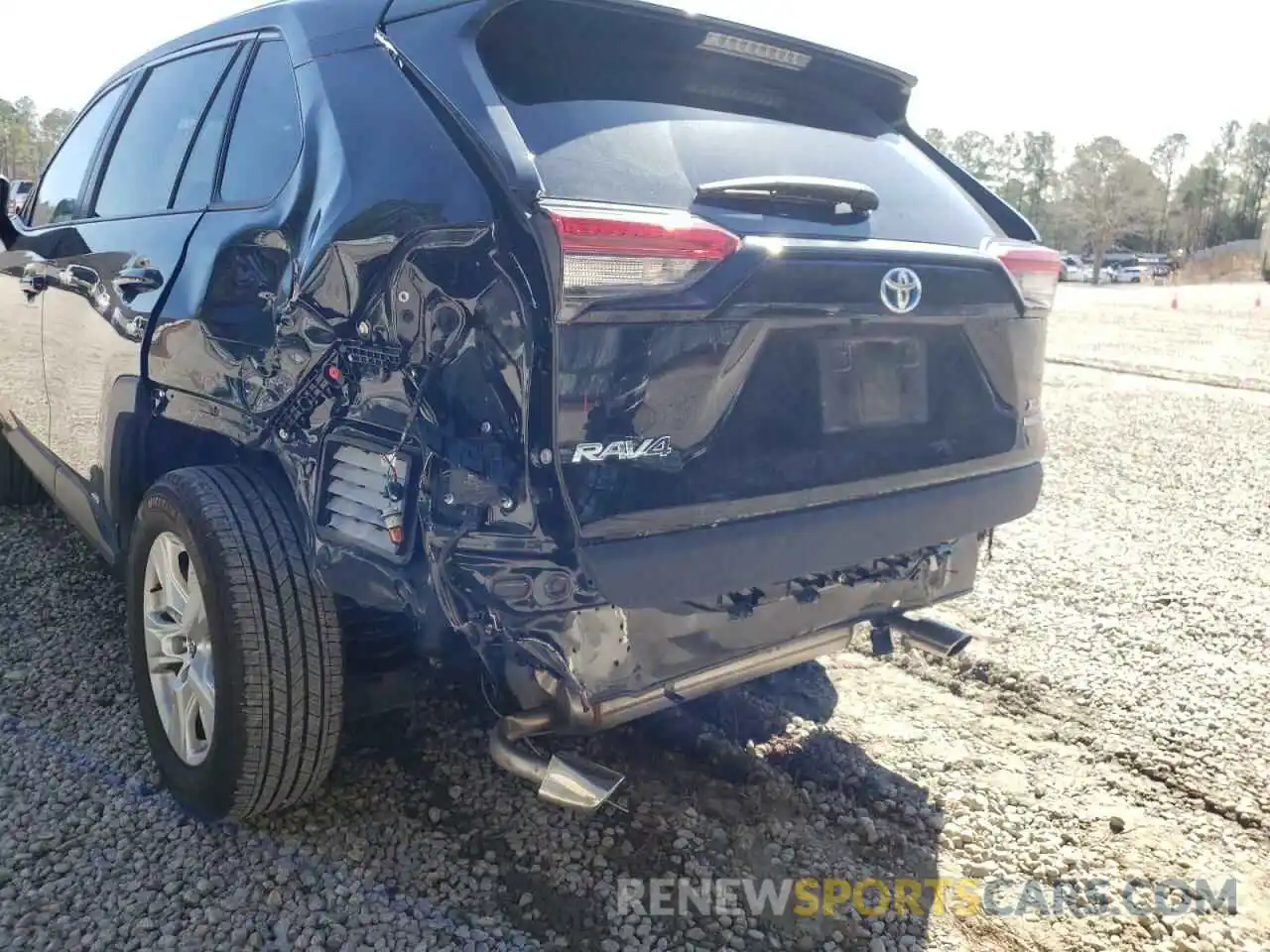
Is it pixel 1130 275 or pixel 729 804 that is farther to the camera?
pixel 1130 275

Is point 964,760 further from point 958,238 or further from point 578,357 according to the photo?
point 578,357

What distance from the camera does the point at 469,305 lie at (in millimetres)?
1985

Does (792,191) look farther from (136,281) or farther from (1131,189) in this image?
(1131,189)

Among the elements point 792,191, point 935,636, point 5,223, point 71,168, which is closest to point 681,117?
point 792,191

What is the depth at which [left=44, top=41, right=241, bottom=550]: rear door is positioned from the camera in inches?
120

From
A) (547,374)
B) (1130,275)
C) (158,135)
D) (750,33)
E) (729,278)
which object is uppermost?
(750,33)

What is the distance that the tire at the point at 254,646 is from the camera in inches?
96.6

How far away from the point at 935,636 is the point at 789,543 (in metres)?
0.99

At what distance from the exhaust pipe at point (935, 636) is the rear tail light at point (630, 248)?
141 centimetres

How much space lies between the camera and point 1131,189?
75.4 meters

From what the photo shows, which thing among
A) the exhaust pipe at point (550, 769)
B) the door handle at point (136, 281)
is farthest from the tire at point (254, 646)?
the door handle at point (136, 281)

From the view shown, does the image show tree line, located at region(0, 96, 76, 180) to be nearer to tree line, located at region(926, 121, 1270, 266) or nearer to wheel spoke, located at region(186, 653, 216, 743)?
wheel spoke, located at region(186, 653, 216, 743)

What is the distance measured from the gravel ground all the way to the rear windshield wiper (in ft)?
5.32

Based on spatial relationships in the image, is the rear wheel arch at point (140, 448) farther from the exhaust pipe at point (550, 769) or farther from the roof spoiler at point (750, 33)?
the roof spoiler at point (750, 33)
